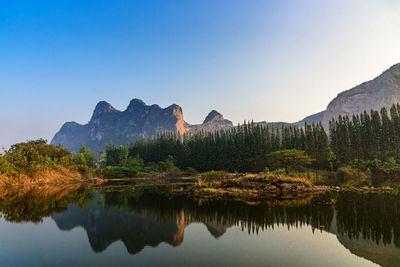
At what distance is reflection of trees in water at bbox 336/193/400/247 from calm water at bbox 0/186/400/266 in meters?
0.03

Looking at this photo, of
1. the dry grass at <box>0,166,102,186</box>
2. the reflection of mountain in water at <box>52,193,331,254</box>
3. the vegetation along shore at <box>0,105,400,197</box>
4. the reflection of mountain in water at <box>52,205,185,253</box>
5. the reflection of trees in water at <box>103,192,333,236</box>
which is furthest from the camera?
the dry grass at <box>0,166,102,186</box>

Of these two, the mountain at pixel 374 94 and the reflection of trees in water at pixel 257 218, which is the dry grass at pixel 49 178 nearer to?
the reflection of trees in water at pixel 257 218

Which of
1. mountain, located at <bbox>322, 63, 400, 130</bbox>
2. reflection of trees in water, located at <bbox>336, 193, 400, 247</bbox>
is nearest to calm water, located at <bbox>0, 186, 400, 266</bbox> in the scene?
reflection of trees in water, located at <bbox>336, 193, 400, 247</bbox>

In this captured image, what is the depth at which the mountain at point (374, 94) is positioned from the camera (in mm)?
160625

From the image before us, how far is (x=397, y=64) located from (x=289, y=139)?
178 meters

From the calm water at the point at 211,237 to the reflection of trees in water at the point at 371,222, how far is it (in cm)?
3

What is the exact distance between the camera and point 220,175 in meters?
33.2

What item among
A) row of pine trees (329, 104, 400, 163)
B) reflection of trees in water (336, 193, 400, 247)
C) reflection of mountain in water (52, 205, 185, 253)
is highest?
row of pine trees (329, 104, 400, 163)

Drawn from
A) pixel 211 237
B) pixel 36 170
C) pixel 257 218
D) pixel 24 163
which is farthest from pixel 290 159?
pixel 24 163

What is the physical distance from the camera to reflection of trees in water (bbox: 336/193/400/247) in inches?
362

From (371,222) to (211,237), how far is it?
8.08 meters

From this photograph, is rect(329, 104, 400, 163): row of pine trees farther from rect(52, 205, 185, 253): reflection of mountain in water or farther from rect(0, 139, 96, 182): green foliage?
rect(0, 139, 96, 182): green foliage

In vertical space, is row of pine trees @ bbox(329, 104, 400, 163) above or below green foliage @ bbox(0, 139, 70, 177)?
above

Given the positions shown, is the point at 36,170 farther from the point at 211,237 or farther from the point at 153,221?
the point at 211,237
